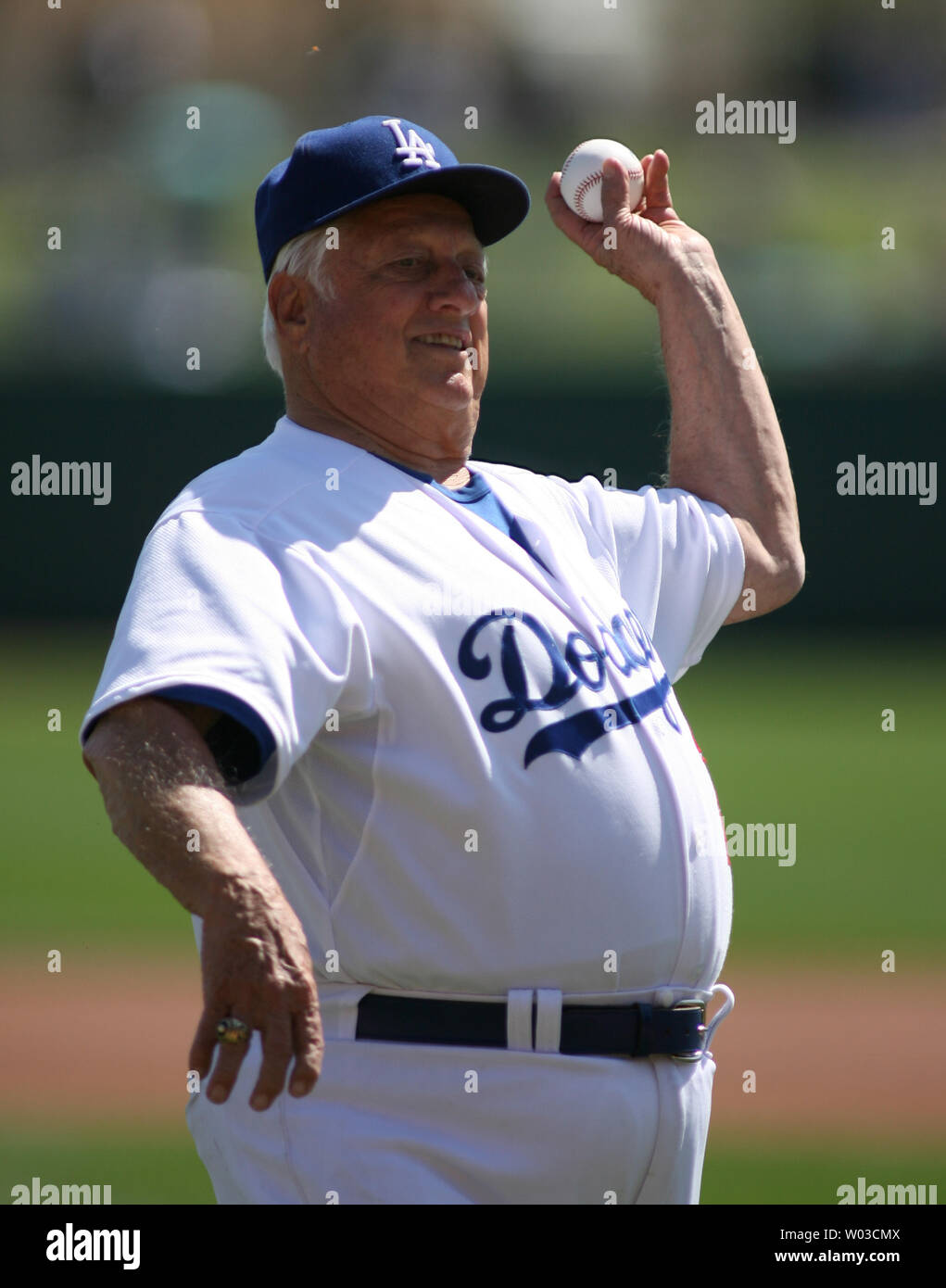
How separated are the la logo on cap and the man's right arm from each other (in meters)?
1.05

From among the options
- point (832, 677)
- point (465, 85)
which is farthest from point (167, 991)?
point (465, 85)

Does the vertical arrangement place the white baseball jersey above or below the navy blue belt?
above

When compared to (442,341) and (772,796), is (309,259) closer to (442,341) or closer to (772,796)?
(442,341)

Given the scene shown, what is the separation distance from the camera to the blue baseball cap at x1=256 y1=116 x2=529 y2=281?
8.24ft

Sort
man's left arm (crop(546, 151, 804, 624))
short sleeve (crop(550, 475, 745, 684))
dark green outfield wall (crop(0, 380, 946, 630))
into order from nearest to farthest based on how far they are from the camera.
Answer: short sleeve (crop(550, 475, 745, 684)) → man's left arm (crop(546, 151, 804, 624)) → dark green outfield wall (crop(0, 380, 946, 630))

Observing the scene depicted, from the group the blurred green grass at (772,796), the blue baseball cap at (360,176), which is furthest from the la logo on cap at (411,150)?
the blurred green grass at (772,796)

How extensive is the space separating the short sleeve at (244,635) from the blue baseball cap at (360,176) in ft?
2.05

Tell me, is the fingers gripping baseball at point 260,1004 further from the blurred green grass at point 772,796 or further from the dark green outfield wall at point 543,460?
the dark green outfield wall at point 543,460

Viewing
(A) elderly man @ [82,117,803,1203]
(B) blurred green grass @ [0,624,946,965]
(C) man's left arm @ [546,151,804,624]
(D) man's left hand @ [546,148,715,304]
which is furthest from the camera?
(B) blurred green grass @ [0,624,946,965]

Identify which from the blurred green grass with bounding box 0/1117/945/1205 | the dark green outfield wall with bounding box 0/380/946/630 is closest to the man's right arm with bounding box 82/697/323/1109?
the blurred green grass with bounding box 0/1117/945/1205

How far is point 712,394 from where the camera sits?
3.02 meters

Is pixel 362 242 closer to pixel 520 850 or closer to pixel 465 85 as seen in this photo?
pixel 520 850

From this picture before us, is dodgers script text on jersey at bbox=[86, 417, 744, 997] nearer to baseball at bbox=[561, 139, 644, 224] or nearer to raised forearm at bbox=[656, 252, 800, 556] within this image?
raised forearm at bbox=[656, 252, 800, 556]
